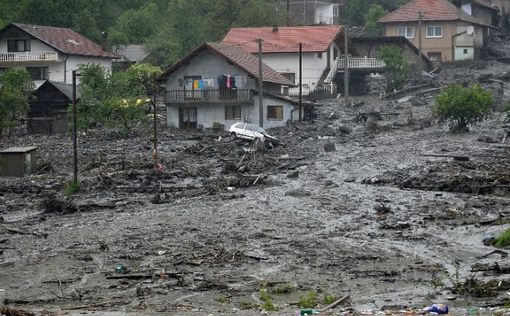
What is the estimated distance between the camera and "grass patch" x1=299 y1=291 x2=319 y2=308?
18.1 metres

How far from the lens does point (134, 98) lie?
55.0 metres

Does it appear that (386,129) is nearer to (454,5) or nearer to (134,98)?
(134,98)

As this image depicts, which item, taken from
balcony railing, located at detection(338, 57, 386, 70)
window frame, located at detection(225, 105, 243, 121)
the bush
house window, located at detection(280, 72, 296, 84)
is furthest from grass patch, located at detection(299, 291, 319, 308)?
balcony railing, located at detection(338, 57, 386, 70)

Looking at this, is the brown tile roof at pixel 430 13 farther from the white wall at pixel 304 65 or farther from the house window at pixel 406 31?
the white wall at pixel 304 65

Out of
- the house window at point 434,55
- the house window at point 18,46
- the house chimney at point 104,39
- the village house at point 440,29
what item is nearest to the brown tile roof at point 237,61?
the house window at point 18,46

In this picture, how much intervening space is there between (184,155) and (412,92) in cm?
2679

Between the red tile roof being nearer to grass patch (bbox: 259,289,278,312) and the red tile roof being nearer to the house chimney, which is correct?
the house chimney

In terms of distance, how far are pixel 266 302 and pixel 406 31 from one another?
63.7m

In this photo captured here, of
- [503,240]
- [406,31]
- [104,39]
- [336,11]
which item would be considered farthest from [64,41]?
[503,240]

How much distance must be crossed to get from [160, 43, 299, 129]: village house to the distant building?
3723cm

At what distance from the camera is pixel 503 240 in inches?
942

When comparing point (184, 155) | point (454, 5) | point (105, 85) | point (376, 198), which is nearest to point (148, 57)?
point (105, 85)

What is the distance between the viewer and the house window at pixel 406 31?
262 ft

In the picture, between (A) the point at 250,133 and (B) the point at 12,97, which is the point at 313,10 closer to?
(B) the point at 12,97
